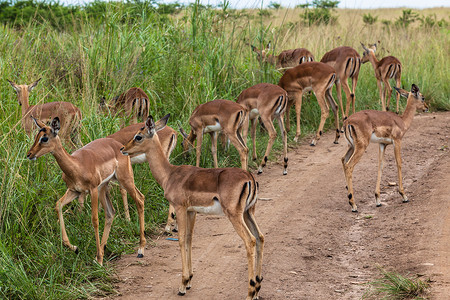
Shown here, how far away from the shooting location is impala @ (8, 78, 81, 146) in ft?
22.6

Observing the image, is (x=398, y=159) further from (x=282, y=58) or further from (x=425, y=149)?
(x=282, y=58)

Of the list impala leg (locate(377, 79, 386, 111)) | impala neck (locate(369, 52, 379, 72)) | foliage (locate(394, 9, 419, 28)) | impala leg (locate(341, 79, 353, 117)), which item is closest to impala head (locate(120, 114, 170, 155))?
impala leg (locate(341, 79, 353, 117))

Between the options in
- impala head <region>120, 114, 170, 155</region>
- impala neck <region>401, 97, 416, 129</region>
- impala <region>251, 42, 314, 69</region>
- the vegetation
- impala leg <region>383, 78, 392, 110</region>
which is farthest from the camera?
impala <region>251, 42, 314, 69</region>

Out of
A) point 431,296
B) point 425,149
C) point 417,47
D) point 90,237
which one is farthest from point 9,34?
point 417,47

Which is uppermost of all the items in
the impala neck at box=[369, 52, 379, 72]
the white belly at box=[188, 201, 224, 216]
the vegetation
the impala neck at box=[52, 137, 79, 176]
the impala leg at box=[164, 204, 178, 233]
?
the impala neck at box=[52, 137, 79, 176]

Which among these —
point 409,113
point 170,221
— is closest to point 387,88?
point 409,113

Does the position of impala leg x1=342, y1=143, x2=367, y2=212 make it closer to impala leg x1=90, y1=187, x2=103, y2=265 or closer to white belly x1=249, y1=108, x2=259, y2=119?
white belly x1=249, y1=108, x2=259, y2=119

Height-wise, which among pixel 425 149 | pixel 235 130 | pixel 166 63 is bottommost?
pixel 425 149

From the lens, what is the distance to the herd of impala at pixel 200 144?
190 inches

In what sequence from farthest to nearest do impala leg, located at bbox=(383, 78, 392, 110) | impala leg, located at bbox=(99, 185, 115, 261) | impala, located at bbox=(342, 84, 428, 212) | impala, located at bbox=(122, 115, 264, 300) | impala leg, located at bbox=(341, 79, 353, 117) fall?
impala leg, located at bbox=(383, 78, 392, 110), impala leg, located at bbox=(341, 79, 353, 117), impala, located at bbox=(342, 84, 428, 212), impala leg, located at bbox=(99, 185, 115, 261), impala, located at bbox=(122, 115, 264, 300)

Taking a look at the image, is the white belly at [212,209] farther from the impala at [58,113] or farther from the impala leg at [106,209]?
the impala at [58,113]

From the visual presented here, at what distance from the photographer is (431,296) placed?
445 centimetres

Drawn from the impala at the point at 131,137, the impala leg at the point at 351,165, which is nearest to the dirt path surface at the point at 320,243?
the impala leg at the point at 351,165

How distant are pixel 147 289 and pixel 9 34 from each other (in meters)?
5.93
